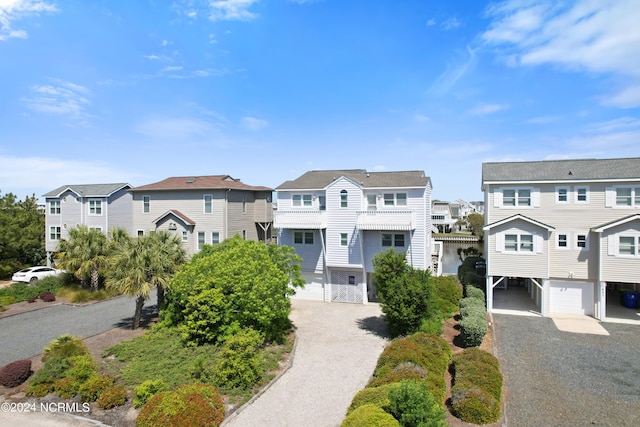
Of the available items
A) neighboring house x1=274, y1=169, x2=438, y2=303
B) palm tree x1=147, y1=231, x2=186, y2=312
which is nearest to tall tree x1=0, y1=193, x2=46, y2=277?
palm tree x1=147, y1=231, x2=186, y2=312

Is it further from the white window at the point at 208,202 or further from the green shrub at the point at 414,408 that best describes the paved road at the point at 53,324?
the green shrub at the point at 414,408

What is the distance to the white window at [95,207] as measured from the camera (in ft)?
110

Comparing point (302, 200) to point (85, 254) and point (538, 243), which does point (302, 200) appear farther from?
point (85, 254)

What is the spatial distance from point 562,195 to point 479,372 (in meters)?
14.8

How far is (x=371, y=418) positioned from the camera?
8.83 meters

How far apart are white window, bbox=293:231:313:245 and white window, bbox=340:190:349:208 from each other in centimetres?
320

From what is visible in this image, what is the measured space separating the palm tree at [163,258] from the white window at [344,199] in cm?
1046

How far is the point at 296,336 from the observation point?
1875cm

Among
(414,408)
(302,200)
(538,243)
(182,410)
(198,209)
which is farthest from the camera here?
(198,209)

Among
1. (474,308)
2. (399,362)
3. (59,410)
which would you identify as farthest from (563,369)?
(59,410)

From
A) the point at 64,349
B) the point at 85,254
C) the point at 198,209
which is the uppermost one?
the point at 198,209

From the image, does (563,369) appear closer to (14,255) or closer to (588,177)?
(588,177)

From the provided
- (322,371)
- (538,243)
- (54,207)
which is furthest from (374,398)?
(54,207)

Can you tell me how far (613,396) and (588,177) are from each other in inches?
537
